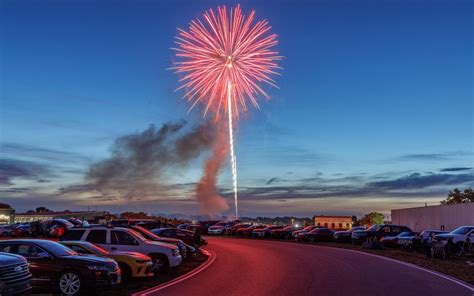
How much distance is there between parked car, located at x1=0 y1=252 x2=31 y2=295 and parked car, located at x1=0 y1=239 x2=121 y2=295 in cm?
207

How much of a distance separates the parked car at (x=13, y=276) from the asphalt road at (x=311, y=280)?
12.3ft

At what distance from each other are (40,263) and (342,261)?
47.3 ft

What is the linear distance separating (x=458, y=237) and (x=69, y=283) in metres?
23.3

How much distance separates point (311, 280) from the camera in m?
17.0

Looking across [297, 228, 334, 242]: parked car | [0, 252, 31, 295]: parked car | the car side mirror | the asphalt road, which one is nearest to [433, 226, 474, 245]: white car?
the asphalt road

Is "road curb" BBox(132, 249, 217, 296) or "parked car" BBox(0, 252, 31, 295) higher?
"parked car" BBox(0, 252, 31, 295)

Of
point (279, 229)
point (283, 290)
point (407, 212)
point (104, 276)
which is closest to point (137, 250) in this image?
point (104, 276)

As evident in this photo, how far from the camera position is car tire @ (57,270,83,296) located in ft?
45.0

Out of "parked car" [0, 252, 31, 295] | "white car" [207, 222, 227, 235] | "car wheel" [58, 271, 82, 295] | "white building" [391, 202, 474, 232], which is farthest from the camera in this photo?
"white car" [207, 222, 227, 235]

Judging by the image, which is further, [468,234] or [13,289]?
[468,234]

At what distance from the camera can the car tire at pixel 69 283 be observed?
13727mm

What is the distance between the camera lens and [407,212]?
6800 cm

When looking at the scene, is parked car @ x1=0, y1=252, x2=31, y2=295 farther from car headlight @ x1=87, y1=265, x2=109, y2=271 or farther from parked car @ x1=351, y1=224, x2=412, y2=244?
parked car @ x1=351, y1=224, x2=412, y2=244

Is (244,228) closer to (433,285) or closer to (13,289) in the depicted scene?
(433,285)
